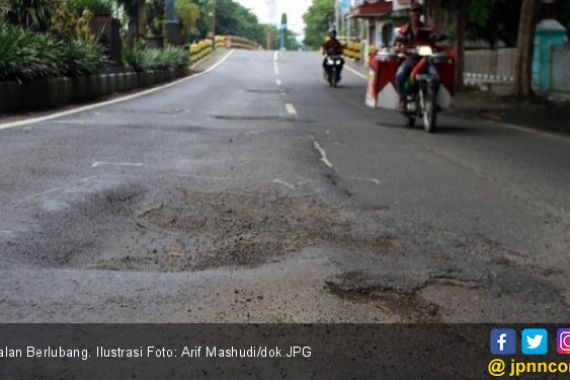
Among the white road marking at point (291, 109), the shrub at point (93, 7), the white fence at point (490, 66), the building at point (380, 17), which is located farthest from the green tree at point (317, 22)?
the white road marking at point (291, 109)

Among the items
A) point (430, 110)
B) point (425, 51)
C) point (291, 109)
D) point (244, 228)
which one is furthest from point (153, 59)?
point (244, 228)

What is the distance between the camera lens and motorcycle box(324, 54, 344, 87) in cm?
2880

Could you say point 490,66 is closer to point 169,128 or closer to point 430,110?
point 430,110

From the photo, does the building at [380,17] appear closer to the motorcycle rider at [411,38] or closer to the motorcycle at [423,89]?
the motorcycle at [423,89]

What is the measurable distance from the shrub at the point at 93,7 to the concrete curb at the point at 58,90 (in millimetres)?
2400

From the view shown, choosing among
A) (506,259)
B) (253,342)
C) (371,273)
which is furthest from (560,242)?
(253,342)

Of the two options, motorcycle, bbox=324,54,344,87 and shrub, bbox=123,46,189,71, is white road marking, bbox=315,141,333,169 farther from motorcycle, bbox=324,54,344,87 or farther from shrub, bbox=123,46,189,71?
motorcycle, bbox=324,54,344,87

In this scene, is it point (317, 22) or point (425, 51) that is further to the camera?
point (317, 22)

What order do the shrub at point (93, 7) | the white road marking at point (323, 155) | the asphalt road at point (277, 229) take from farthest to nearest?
the shrub at point (93, 7)
the white road marking at point (323, 155)
the asphalt road at point (277, 229)

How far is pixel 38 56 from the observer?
1527cm

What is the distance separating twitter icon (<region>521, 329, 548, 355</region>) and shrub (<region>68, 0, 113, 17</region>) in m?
21.1

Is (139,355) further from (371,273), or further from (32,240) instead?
(32,240)

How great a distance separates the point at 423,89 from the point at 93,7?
1540cm

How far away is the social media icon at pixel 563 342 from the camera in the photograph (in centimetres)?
357
